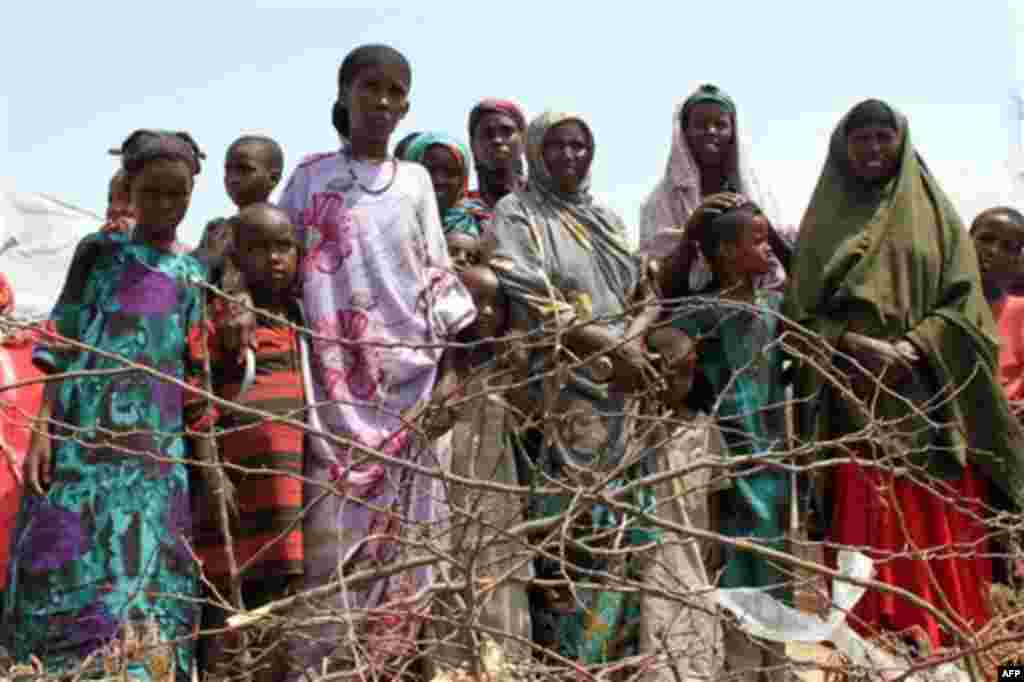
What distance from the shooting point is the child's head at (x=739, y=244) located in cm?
630

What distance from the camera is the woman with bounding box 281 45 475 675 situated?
5758 mm

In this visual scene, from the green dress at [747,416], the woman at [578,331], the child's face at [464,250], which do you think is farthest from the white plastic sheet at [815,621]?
the child's face at [464,250]

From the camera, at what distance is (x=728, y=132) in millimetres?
6879

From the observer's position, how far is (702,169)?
22.8ft

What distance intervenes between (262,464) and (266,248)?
677 millimetres

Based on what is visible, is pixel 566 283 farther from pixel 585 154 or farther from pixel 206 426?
pixel 206 426

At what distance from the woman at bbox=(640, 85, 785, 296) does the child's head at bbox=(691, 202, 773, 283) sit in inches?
15.3

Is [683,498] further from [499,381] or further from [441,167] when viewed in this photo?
[441,167]

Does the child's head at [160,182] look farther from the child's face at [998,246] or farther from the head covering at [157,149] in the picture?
the child's face at [998,246]

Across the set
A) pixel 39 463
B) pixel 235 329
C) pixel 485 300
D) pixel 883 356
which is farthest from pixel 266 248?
pixel 883 356

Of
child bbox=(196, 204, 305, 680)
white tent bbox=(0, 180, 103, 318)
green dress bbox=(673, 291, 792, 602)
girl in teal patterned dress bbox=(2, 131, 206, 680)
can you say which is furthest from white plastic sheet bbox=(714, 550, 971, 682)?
white tent bbox=(0, 180, 103, 318)

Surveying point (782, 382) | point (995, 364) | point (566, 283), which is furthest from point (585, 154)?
point (995, 364)

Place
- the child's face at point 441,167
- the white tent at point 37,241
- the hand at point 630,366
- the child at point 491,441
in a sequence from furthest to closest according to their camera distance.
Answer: the white tent at point 37,241 → the child's face at point 441,167 → the hand at point 630,366 → the child at point 491,441

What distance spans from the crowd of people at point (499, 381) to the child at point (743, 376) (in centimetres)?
1
